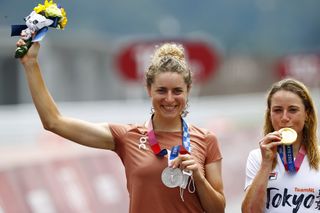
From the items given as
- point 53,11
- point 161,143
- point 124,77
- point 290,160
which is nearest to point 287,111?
point 290,160

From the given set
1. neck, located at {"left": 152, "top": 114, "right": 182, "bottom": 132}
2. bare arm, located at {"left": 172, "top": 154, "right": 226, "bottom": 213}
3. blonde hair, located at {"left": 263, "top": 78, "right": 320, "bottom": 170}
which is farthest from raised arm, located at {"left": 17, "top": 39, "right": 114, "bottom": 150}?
blonde hair, located at {"left": 263, "top": 78, "right": 320, "bottom": 170}

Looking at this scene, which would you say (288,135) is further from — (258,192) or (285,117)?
(258,192)

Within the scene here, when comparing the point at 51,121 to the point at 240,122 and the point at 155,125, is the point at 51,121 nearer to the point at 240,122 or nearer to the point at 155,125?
the point at 155,125

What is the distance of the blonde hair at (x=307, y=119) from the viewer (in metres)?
5.83

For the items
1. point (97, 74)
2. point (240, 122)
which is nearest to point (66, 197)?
point (240, 122)

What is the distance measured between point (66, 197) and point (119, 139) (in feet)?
14.7

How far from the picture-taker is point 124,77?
66.0ft

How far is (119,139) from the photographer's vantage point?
19.2 ft

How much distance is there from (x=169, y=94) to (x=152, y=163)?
40 centimetres

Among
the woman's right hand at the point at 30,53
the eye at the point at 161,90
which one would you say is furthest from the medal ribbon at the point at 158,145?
the woman's right hand at the point at 30,53

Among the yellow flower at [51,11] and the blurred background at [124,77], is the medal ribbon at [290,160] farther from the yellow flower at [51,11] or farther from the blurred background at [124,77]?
the blurred background at [124,77]

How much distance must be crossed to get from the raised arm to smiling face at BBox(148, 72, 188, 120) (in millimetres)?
342

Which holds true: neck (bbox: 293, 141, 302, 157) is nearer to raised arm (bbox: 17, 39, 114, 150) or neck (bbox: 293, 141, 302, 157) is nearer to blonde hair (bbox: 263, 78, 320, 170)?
blonde hair (bbox: 263, 78, 320, 170)

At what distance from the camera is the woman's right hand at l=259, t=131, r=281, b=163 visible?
18.4 feet
